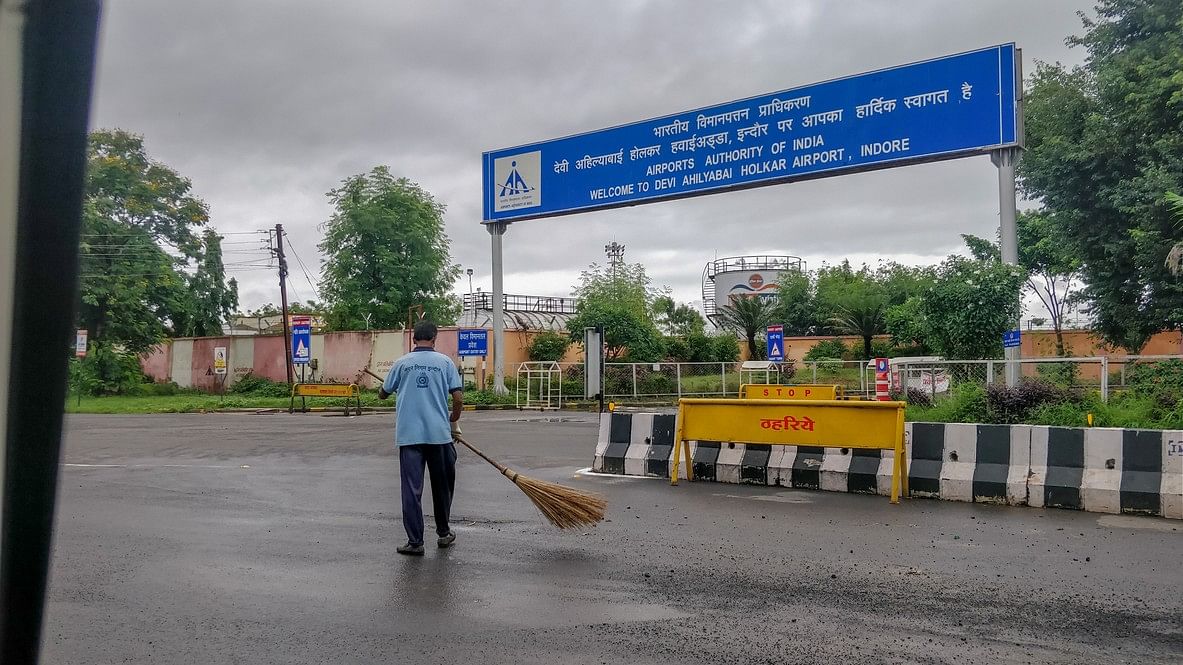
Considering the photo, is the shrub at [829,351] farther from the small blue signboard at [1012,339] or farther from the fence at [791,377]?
the small blue signboard at [1012,339]

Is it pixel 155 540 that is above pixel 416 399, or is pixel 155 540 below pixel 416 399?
below

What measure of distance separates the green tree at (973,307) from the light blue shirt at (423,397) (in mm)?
12865

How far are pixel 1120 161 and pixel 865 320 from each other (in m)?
24.3

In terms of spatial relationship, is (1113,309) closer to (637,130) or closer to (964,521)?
(637,130)

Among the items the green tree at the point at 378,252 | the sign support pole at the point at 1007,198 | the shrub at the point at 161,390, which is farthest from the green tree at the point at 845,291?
the shrub at the point at 161,390

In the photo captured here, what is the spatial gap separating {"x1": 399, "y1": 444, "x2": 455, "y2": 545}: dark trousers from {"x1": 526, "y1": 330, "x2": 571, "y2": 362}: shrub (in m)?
32.4

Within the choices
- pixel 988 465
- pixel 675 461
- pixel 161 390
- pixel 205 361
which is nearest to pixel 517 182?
pixel 675 461

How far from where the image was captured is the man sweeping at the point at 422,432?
A: 6.49 m

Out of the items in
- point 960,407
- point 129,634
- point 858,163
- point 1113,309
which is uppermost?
point 858,163

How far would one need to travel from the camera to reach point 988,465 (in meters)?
→ 8.87

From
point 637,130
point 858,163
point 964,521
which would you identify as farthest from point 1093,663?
point 637,130

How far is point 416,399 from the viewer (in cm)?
668

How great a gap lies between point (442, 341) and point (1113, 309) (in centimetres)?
2560

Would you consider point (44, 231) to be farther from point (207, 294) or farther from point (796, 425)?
point (207, 294)
